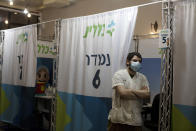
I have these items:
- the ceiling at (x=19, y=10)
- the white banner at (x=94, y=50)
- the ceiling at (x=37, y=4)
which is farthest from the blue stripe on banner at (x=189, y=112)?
the ceiling at (x=19, y=10)

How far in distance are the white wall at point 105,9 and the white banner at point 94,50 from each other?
2259mm

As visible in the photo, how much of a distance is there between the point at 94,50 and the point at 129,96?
3.04ft

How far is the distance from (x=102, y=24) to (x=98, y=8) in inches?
130

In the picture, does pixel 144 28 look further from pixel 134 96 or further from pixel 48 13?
pixel 48 13

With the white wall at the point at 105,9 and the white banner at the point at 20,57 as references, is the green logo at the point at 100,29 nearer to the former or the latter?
the white banner at the point at 20,57

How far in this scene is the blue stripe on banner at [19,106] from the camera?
4.58 metres

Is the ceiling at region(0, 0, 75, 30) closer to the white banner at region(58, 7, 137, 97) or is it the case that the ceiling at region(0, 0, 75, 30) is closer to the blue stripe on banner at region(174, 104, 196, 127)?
the white banner at region(58, 7, 137, 97)

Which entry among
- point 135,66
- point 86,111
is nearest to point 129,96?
point 135,66

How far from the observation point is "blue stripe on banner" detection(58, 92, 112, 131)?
3166 mm

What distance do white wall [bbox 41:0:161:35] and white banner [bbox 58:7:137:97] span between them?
7.41ft

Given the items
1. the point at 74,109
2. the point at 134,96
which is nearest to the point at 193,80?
the point at 134,96

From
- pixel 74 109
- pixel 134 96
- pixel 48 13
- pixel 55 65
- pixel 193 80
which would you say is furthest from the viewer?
pixel 48 13

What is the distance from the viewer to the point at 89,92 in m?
3.36

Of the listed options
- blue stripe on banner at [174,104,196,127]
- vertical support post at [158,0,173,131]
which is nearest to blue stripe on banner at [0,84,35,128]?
vertical support post at [158,0,173,131]
